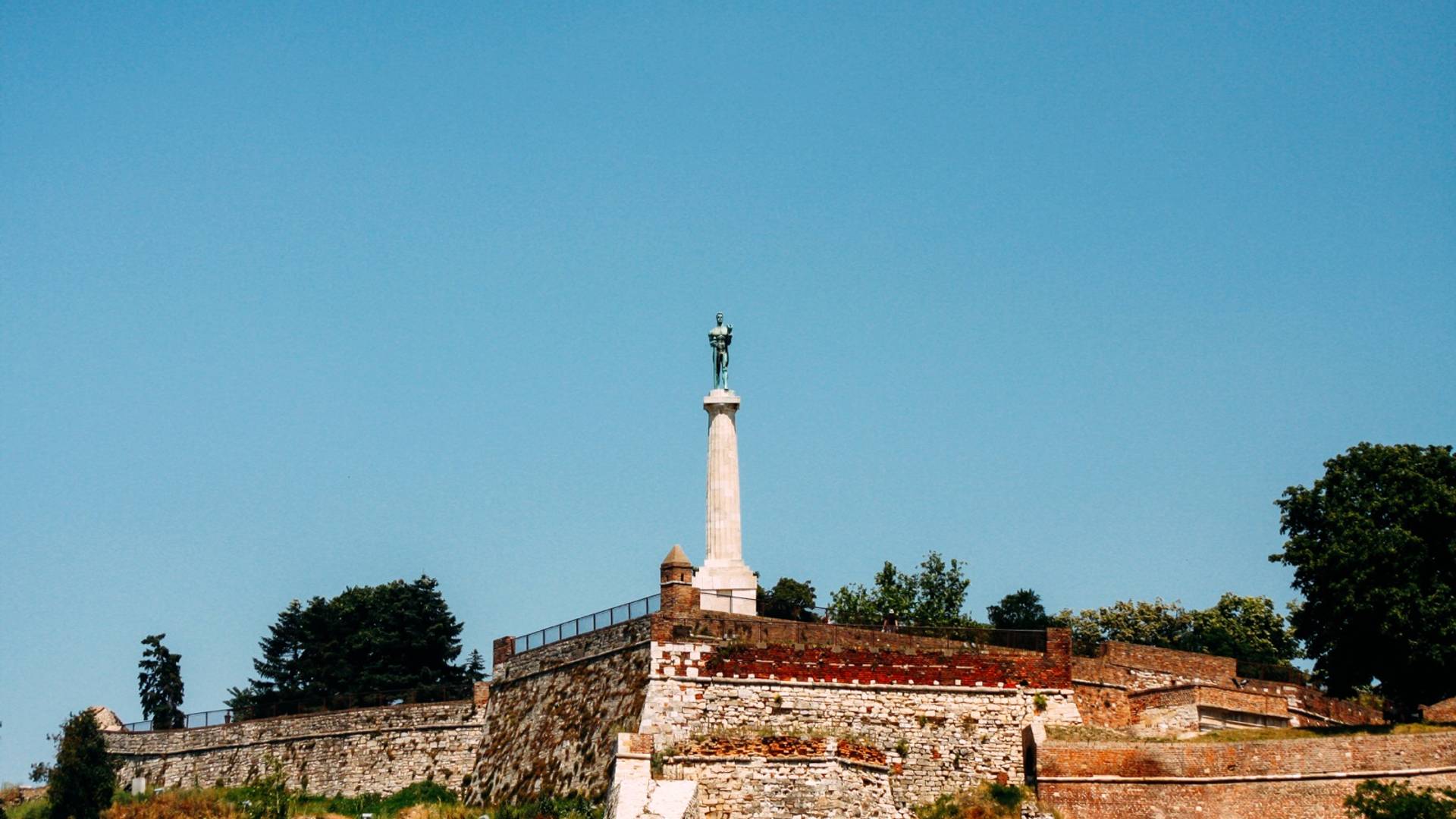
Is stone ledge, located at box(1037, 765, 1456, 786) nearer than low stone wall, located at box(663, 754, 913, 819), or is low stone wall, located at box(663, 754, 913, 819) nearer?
stone ledge, located at box(1037, 765, 1456, 786)

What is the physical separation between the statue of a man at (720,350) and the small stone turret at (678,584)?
9.14m

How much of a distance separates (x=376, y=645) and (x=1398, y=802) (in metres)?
43.3

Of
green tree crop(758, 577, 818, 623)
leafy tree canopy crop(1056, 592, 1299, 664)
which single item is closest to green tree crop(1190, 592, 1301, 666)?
leafy tree canopy crop(1056, 592, 1299, 664)

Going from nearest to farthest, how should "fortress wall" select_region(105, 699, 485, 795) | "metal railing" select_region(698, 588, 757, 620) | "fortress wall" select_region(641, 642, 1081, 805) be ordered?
"fortress wall" select_region(641, 642, 1081, 805) < "metal railing" select_region(698, 588, 757, 620) < "fortress wall" select_region(105, 699, 485, 795)

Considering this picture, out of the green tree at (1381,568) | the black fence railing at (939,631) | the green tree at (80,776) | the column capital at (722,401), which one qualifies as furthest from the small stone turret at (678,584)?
the green tree at (80,776)

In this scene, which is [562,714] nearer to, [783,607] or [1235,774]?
[783,607]

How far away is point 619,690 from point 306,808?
1330 centimetres

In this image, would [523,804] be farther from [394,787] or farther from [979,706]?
[979,706]

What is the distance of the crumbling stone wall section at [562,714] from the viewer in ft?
185

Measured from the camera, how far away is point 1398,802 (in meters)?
51.9

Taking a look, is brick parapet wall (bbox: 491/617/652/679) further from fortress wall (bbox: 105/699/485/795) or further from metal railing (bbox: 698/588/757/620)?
metal railing (bbox: 698/588/757/620)

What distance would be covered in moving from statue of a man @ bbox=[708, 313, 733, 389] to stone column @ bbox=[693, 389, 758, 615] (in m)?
0.58

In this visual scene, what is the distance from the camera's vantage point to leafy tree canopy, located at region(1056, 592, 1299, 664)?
82688mm

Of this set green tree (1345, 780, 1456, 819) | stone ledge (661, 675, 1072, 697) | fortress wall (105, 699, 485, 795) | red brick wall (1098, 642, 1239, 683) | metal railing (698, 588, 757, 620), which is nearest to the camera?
green tree (1345, 780, 1456, 819)
